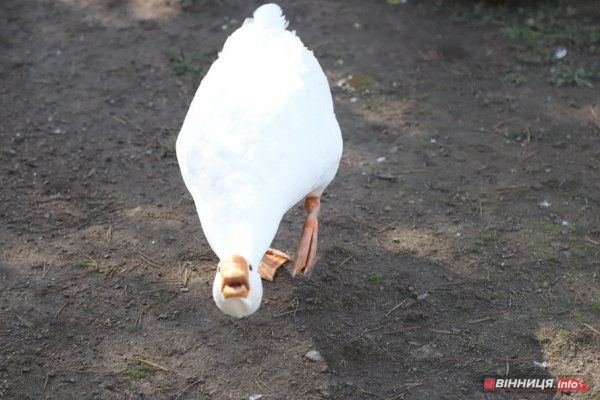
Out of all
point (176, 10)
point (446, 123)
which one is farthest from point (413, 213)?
point (176, 10)

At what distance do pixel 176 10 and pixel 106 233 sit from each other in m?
3.87

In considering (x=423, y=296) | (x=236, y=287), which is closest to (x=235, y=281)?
(x=236, y=287)

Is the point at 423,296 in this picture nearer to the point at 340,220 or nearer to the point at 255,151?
the point at 340,220

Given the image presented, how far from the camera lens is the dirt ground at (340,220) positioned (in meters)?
3.04

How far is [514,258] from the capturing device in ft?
12.3

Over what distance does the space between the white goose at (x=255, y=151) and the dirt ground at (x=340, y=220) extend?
607 mm

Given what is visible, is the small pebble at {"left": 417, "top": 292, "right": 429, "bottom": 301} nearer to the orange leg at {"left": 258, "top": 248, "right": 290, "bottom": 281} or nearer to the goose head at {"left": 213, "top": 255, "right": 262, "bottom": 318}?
the orange leg at {"left": 258, "top": 248, "right": 290, "bottom": 281}

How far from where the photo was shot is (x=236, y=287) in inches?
88.0

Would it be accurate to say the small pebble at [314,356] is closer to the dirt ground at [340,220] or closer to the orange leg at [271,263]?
the dirt ground at [340,220]

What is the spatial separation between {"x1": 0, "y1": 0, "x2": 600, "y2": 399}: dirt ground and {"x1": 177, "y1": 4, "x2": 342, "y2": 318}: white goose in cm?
61

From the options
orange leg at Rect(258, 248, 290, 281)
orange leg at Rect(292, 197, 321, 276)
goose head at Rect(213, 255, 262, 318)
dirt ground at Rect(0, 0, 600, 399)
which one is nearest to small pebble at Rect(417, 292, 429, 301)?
dirt ground at Rect(0, 0, 600, 399)

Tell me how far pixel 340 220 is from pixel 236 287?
1.98 m

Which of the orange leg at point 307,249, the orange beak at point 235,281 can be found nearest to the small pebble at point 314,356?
the orange leg at point 307,249

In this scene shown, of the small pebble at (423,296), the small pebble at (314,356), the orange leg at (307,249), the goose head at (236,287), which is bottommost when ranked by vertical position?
the small pebble at (314,356)
